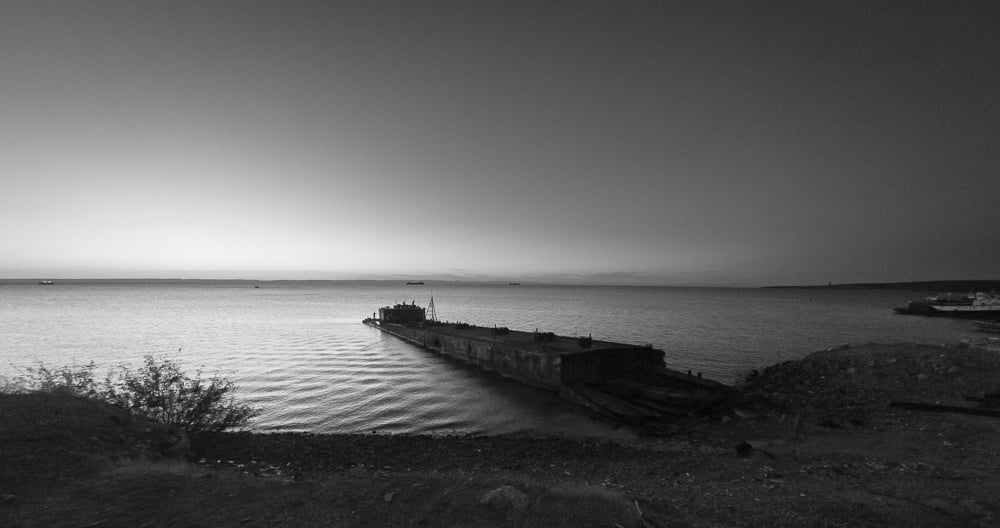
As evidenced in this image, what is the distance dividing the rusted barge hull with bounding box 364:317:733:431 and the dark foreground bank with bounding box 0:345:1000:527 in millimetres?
2097

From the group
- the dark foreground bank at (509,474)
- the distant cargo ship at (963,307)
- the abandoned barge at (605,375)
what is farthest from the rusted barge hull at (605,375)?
the distant cargo ship at (963,307)

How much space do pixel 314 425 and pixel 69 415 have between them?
8377 millimetres

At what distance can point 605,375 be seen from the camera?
24.4 m

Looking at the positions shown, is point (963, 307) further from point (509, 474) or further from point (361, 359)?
point (509, 474)

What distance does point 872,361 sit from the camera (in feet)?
79.2

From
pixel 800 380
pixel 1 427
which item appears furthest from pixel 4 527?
pixel 800 380

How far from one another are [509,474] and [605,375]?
1389 cm

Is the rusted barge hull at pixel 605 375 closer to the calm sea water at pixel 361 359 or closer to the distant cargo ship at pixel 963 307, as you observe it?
the calm sea water at pixel 361 359

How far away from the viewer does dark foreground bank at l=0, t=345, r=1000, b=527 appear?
774cm

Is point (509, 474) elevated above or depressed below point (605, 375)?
above

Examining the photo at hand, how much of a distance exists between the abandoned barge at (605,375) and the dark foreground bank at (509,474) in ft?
5.78

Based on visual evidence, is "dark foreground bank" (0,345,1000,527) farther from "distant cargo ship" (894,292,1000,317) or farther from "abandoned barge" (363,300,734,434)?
"distant cargo ship" (894,292,1000,317)

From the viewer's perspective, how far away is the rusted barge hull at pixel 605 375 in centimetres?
1886

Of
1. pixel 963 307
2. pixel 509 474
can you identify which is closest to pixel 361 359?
pixel 509 474
